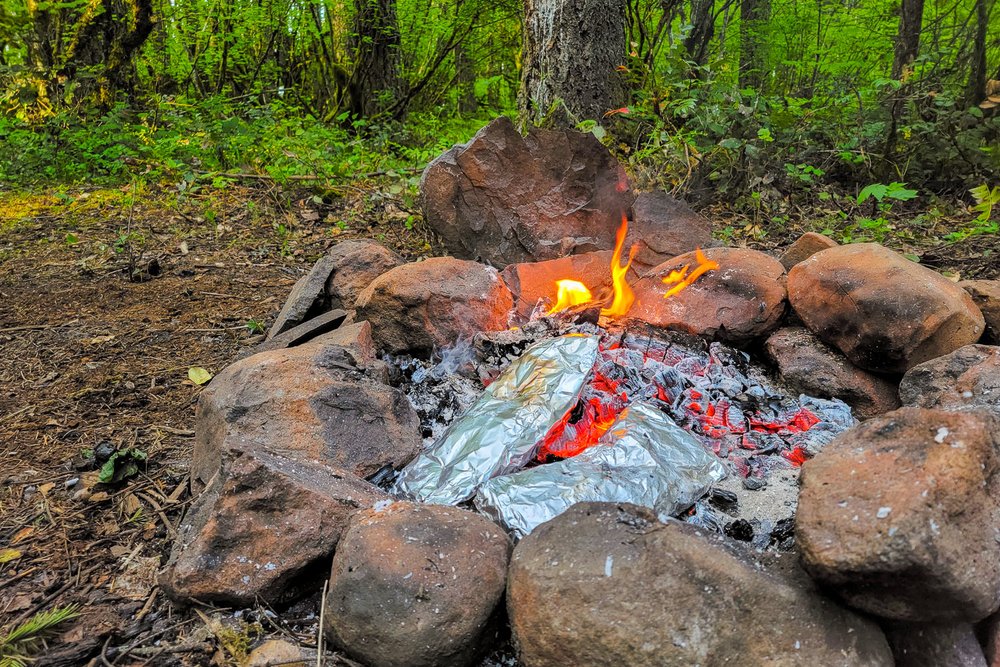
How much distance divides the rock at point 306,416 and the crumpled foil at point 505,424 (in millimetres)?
125

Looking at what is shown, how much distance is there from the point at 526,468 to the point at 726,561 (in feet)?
2.92

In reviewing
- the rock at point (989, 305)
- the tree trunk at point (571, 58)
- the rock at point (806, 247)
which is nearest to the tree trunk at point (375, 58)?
the tree trunk at point (571, 58)

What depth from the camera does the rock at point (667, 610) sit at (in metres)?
1.36

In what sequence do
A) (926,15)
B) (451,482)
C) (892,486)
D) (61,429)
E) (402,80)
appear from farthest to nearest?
(402,80) → (926,15) → (61,429) → (451,482) → (892,486)

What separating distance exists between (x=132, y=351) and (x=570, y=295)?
2192 mm

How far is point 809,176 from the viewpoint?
5.20m

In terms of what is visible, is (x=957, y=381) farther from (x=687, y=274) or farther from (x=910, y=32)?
(x=910, y=32)

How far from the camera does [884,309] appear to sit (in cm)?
244

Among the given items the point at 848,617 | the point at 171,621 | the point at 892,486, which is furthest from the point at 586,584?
the point at 171,621

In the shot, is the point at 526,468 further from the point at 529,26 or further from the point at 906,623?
the point at 529,26

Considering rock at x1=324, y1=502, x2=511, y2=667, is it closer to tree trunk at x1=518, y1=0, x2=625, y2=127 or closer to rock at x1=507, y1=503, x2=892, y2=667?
rock at x1=507, y1=503, x2=892, y2=667

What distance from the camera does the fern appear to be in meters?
1.60

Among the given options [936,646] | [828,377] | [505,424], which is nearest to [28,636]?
[505,424]

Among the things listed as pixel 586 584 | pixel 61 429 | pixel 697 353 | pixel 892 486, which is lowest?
pixel 61 429
